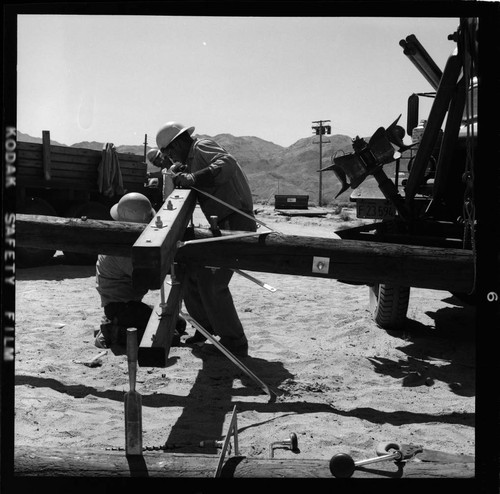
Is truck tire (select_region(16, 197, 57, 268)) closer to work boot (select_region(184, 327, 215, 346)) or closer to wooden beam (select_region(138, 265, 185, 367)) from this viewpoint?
work boot (select_region(184, 327, 215, 346))

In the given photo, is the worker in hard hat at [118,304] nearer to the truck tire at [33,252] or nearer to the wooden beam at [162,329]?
the wooden beam at [162,329]

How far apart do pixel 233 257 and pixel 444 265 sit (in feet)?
4.18

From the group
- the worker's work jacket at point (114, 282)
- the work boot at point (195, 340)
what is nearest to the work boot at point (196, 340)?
the work boot at point (195, 340)

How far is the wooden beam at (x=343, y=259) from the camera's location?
3725mm

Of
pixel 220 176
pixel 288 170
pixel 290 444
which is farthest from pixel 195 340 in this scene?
pixel 288 170

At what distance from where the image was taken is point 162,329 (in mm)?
3588

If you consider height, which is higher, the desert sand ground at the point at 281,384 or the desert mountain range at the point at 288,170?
the desert mountain range at the point at 288,170

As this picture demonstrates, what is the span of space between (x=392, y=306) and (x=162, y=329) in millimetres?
3006

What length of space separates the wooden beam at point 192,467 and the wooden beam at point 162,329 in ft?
2.45

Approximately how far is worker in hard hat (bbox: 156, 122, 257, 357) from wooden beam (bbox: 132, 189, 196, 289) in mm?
1211

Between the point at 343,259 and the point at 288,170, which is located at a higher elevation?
the point at 288,170

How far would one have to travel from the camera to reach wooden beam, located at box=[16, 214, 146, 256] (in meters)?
4.24

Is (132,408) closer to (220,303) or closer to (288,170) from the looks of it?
(220,303)

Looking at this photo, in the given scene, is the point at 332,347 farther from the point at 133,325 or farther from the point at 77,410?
the point at 77,410
